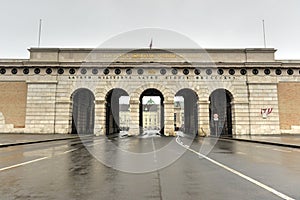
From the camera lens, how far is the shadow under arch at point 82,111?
38281mm

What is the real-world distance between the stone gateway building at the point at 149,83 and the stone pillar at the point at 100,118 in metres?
0.13

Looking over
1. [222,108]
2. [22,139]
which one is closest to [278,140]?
[222,108]

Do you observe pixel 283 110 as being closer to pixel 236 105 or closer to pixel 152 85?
pixel 236 105

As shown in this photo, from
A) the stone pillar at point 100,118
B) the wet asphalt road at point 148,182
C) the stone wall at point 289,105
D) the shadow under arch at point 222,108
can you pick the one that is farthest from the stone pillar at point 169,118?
the wet asphalt road at point 148,182

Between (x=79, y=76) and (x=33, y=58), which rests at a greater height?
(x=33, y=58)

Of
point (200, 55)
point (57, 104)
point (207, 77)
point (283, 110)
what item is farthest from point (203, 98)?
point (57, 104)

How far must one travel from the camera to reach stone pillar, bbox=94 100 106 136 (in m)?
35.0

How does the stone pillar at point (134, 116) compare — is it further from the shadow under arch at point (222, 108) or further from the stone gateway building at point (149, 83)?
the shadow under arch at point (222, 108)

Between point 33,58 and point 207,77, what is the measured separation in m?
23.5

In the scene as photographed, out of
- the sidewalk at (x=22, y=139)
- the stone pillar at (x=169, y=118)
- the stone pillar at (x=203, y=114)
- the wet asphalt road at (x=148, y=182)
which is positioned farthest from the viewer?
the stone pillar at (x=169, y=118)

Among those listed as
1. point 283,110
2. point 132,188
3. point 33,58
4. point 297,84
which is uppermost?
point 33,58

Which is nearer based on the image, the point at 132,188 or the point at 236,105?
the point at 132,188

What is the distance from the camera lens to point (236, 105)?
1377 inches

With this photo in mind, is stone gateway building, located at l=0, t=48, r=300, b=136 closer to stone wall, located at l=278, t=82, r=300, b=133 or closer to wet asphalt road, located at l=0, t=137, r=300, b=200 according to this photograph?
stone wall, located at l=278, t=82, r=300, b=133
